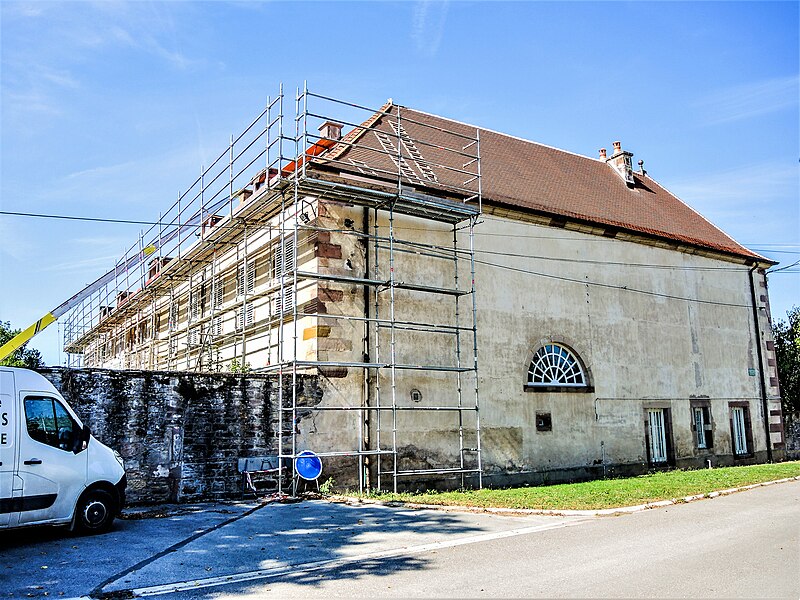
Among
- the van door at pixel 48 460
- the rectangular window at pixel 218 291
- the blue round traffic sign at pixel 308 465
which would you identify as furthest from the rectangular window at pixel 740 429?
the van door at pixel 48 460

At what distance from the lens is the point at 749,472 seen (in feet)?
55.5

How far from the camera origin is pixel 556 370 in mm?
17156

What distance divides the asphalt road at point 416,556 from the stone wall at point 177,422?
146 centimetres

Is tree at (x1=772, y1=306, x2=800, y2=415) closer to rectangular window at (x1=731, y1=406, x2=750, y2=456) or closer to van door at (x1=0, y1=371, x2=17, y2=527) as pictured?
rectangular window at (x1=731, y1=406, x2=750, y2=456)

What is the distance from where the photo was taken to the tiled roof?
15.7m

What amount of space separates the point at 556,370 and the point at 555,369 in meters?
0.04

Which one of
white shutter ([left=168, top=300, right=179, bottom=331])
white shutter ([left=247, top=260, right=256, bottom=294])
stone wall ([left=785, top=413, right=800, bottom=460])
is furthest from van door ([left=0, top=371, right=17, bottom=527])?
stone wall ([left=785, top=413, right=800, bottom=460])

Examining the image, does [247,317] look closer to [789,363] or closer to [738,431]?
[738,431]

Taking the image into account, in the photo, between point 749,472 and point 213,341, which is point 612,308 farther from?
point 213,341

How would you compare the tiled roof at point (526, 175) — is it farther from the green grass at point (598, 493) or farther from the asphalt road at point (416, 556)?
the asphalt road at point (416, 556)

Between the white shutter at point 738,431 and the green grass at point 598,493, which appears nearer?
the green grass at point 598,493

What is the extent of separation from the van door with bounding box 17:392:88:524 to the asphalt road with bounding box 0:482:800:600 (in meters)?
0.42

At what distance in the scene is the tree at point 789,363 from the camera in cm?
2484

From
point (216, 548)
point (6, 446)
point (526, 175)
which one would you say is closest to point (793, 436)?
point (526, 175)
